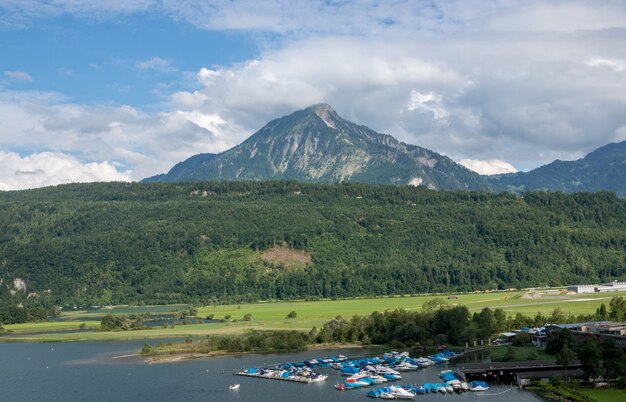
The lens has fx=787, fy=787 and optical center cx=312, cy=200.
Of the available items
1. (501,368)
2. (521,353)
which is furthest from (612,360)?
(521,353)

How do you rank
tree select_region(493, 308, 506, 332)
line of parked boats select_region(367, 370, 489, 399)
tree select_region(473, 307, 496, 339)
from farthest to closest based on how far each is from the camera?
tree select_region(493, 308, 506, 332), tree select_region(473, 307, 496, 339), line of parked boats select_region(367, 370, 489, 399)

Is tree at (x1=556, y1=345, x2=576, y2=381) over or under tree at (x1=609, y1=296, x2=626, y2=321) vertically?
under

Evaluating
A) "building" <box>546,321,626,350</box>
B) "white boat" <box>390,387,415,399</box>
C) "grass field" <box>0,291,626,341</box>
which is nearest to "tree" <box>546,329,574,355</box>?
"building" <box>546,321,626,350</box>

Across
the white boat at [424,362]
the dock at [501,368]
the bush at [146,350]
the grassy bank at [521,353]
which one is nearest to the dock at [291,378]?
the white boat at [424,362]

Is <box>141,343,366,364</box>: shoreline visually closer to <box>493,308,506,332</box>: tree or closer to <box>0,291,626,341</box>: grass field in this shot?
A: <box>0,291,626,341</box>: grass field

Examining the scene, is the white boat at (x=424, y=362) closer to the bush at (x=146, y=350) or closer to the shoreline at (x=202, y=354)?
the shoreline at (x=202, y=354)

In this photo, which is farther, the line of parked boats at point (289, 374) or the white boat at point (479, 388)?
the line of parked boats at point (289, 374)

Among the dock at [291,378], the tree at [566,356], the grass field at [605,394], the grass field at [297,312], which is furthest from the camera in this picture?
the grass field at [297,312]
